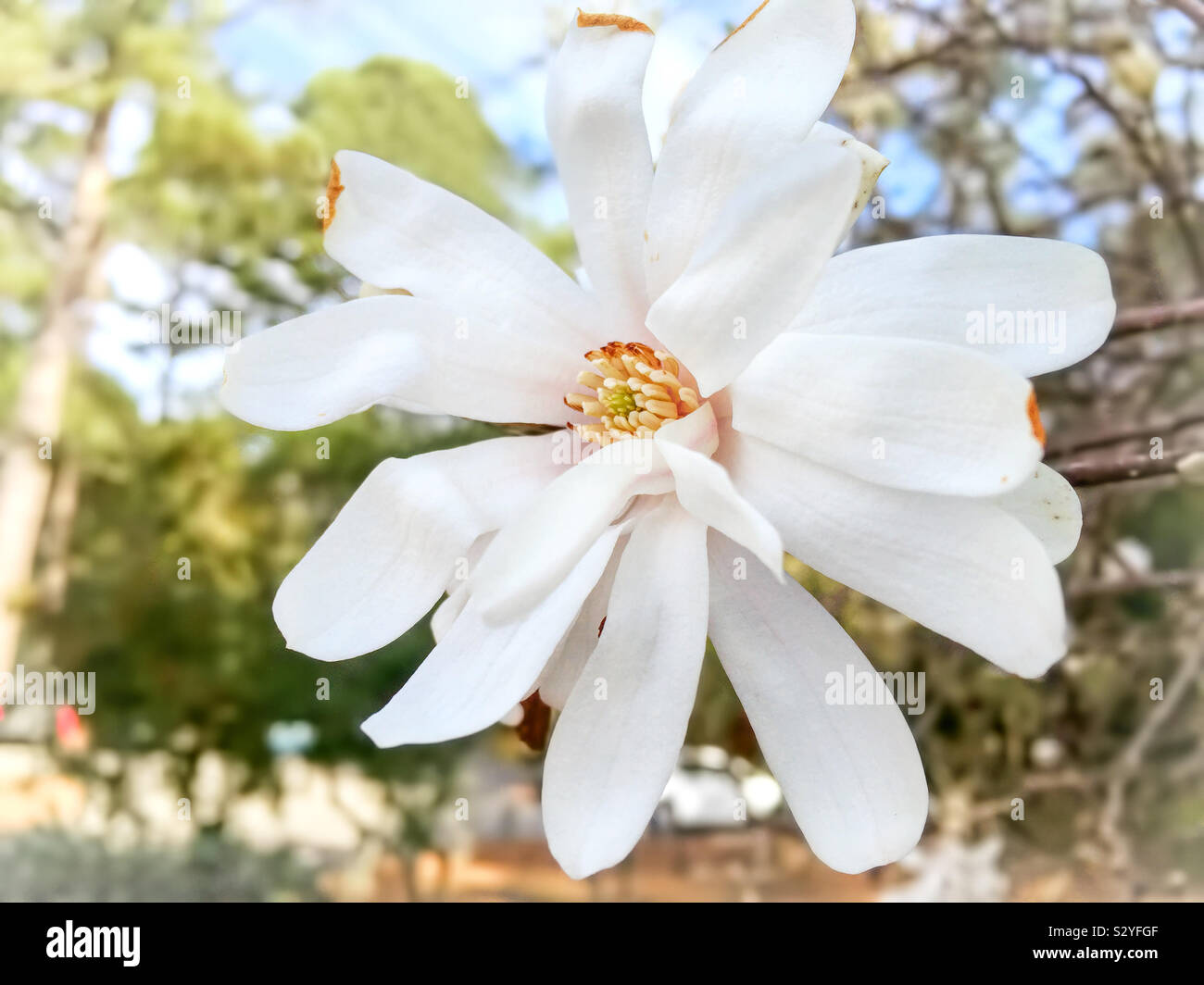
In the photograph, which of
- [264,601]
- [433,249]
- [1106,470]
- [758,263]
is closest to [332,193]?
[433,249]

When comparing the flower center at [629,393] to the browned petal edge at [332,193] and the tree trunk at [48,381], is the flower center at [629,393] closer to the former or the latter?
the browned petal edge at [332,193]

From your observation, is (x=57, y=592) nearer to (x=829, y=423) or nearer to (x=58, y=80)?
(x=58, y=80)

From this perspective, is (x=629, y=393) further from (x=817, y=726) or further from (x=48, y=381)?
(x=48, y=381)

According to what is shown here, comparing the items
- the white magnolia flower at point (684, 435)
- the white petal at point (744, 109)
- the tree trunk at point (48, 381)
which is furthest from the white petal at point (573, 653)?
the tree trunk at point (48, 381)

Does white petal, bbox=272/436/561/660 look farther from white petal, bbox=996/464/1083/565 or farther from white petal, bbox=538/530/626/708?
white petal, bbox=996/464/1083/565

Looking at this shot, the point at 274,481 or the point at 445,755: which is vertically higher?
the point at 274,481
